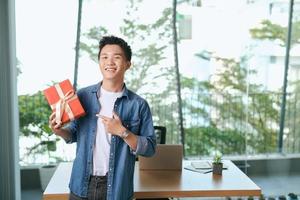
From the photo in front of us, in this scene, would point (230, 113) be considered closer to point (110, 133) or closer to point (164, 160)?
point (164, 160)

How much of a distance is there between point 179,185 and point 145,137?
0.57 m

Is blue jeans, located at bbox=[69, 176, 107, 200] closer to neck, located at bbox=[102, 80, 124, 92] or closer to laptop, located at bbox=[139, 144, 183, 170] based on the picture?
neck, located at bbox=[102, 80, 124, 92]

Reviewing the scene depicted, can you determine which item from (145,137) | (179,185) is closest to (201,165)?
(179,185)

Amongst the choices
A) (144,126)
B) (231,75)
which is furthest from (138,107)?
(231,75)

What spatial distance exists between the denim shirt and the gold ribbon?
0.05 m

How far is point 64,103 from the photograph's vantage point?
1.76 meters

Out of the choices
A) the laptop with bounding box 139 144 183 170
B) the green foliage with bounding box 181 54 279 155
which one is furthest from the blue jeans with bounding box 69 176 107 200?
the green foliage with bounding box 181 54 279 155

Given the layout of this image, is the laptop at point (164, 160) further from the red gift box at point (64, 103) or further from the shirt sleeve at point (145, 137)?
the red gift box at point (64, 103)

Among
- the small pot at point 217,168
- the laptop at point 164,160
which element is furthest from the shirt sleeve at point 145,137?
the small pot at point 217,168

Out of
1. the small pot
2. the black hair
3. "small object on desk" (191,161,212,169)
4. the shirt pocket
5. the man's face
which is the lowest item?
"small object on desk" (191,161,212,169)

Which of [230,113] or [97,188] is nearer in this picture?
[97,188]

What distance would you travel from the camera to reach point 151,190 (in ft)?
6.77

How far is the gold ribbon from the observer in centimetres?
173

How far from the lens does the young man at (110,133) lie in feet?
5.56
